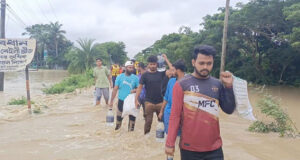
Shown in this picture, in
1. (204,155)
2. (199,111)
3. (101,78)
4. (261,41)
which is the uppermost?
(261,41)

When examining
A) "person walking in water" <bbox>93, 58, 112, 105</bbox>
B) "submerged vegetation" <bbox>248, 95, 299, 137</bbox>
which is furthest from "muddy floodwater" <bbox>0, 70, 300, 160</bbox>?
"person walking in water" <bbox>93, 58, 112, 105</bbox>

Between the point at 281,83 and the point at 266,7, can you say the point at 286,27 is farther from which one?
the point at 281,83

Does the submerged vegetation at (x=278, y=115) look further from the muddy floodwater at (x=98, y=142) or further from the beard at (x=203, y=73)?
the beard at (x=203, y=73)

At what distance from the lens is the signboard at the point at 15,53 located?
25.6 feet

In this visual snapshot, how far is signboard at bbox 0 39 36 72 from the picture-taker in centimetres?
780

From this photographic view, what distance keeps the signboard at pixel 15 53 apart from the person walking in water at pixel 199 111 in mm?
6611

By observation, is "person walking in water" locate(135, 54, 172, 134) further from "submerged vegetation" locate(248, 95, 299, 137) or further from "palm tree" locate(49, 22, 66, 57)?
"palm tree" locate(49, 22, 66, 57)

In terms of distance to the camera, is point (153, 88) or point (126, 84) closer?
point (153, 88)

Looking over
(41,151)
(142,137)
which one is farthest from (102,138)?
(41,151)

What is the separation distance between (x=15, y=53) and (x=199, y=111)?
23.0 feet

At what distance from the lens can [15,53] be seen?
785cm

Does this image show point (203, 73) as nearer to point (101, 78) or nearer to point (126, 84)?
point (126, 84)

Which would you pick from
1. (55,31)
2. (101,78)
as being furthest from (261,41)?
(55,31)

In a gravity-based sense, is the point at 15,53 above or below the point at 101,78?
above
